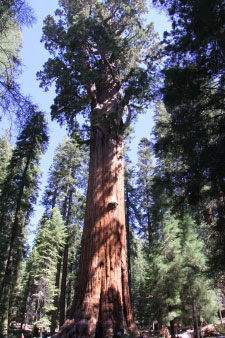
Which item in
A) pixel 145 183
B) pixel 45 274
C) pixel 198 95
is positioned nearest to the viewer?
pixel 198 95

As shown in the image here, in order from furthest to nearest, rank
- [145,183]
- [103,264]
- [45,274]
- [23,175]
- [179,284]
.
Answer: [145,183]
[45,274]
[23,175]
[179,284]
[103,264]

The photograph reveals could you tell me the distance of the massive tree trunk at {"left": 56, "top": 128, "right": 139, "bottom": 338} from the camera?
4488 mm

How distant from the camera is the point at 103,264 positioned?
5145 millimetres

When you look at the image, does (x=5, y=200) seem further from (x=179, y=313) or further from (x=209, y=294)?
(x=209, y=294)

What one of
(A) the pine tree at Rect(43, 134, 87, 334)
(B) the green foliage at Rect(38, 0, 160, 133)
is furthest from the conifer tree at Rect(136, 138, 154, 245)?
(B) the green foliage at Rect(38, 0, 160, 133)

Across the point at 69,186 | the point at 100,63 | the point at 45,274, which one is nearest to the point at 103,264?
the point at 100,63

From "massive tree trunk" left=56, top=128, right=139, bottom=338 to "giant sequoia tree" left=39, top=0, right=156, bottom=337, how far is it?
17mm

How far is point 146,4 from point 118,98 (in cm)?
541

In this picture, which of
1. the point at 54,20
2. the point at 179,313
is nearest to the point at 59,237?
the point at 179,313

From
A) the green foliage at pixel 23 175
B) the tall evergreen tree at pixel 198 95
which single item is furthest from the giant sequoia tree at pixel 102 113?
the green foliage at pixel 23 175

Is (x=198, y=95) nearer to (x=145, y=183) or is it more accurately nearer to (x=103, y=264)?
(x=103, y=264)

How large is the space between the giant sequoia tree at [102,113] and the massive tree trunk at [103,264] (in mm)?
17

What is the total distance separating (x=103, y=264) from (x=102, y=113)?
14.7 feet

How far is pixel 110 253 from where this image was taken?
526 centimetres
